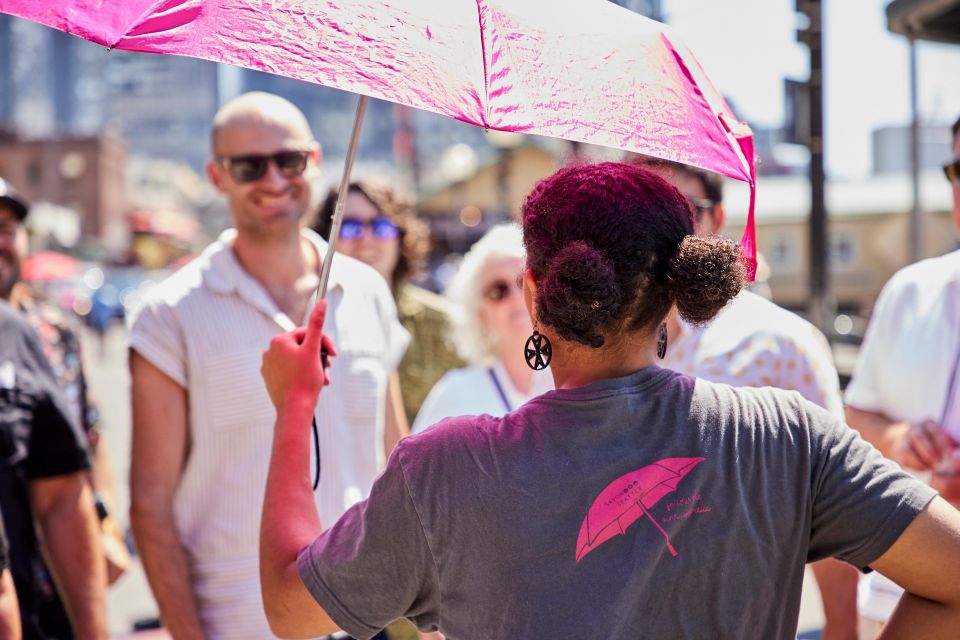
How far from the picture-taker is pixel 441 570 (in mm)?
1626

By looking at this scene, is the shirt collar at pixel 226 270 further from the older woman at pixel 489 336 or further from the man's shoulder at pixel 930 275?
the man's shoulder at pixel 930 275

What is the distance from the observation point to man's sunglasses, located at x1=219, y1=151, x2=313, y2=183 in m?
3.12

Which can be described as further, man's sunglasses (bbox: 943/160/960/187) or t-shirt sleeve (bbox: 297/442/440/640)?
man's sunglasses (bbox: 943/160/960/187)

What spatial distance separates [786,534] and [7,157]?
78443 millimetres

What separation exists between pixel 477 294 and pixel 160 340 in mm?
1398

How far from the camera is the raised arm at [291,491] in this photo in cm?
168

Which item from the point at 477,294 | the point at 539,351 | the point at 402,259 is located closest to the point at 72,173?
the point at 402,259

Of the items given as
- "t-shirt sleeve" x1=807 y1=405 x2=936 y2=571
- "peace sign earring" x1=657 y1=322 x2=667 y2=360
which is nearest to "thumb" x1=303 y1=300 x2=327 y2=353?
"peace sign earring" x1=657 y1=322 x2=667 y2=360

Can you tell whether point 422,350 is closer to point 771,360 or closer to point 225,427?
point 225,427

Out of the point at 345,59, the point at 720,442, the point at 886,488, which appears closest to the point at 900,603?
the point at 886,488

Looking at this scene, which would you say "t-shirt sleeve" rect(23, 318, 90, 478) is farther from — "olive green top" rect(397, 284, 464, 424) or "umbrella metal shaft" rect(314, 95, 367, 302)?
"olive green top" rect(397, 284, 464, 424)

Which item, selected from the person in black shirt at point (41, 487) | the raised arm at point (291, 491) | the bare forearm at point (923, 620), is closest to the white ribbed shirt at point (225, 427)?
the person in black shirt at point (41, 487)

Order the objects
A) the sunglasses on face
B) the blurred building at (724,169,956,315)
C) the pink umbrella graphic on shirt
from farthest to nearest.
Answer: the blurred building at (724,169,956,315) < the sunglasses on face < the pink umbrella graphic on shirt

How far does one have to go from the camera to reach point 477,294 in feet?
13.0
